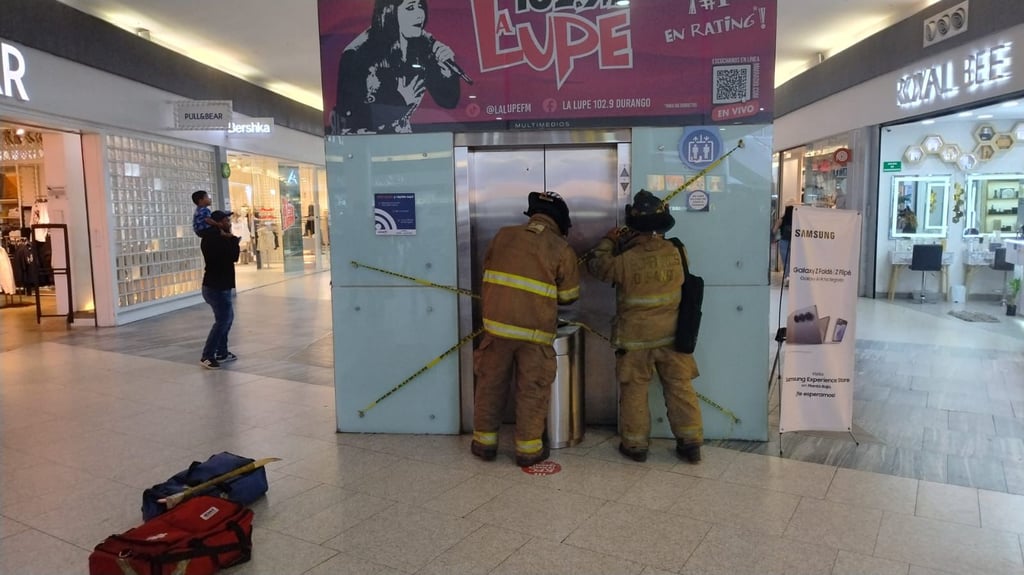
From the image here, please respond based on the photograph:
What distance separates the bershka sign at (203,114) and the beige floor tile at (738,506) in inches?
375

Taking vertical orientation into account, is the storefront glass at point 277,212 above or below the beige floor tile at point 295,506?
above

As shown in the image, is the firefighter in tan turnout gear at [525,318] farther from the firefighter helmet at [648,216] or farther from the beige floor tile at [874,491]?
the beige floor tile at [874,491]

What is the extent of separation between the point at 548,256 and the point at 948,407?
3756 mm

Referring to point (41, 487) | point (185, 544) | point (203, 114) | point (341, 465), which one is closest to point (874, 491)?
point (341, 465)

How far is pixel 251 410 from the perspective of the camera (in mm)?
5504

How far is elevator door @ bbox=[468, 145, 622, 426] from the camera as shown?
193 inches

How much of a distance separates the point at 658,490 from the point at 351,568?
1.75 m

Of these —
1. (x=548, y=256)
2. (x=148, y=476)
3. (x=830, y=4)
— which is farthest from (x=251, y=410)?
(x=830, y=4)

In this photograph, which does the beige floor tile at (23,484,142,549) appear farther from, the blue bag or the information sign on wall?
the information sign on wall

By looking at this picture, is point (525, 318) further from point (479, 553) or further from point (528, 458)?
point (479, 553)

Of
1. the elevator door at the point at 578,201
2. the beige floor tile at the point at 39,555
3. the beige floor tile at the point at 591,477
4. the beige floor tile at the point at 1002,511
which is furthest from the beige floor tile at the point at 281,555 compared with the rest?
the beige floor tile at the point at 1002,511

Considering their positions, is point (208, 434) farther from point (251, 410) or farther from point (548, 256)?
point (548, 256)

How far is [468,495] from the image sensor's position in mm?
3754

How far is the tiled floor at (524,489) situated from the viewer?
3.07 metres
